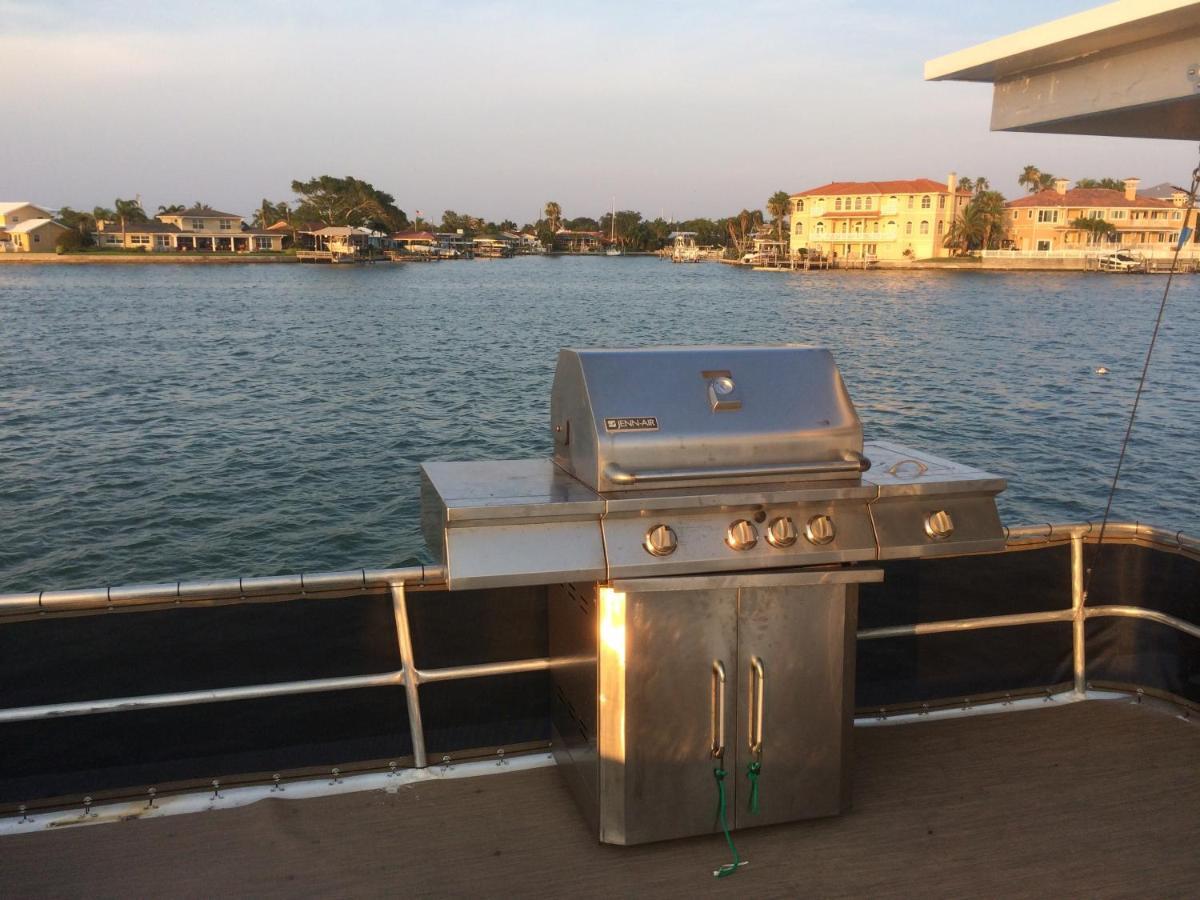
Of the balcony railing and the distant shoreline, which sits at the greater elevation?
the balcony railing

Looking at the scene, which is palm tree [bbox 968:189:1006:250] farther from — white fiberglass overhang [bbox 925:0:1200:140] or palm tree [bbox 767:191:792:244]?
white fiberglass overhang [bbox 925:0:1200:140]

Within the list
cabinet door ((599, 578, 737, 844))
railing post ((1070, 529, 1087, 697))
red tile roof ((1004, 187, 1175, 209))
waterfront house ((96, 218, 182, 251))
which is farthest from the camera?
waterfront house ((96, 218, 182, 251))

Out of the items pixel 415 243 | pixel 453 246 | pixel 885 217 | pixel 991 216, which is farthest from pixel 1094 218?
pixel 453 246

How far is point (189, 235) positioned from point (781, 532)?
12749 centimetres

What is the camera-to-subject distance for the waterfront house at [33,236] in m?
108

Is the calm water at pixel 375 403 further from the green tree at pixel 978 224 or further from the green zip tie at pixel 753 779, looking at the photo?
the green tree at pixel 978 224

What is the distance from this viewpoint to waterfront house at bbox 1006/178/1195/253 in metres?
95.8

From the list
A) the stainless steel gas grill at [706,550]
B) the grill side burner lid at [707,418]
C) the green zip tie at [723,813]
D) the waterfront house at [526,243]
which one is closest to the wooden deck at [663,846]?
the green zip tie at [723,813]

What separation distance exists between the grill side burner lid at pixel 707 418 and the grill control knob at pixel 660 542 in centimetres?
15

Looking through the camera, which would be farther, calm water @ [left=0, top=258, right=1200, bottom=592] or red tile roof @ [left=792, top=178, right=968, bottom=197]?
red tile roof @ [left=792, top=178, right=968, bottom=197]

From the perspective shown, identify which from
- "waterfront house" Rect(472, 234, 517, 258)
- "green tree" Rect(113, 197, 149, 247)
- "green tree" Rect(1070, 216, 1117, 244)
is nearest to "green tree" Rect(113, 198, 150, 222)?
"green tree" Rect(113, 197, 149, 247)

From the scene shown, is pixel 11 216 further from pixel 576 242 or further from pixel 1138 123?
pixel 1138 123

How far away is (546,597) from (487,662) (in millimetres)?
325

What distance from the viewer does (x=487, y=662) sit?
11.7ft
